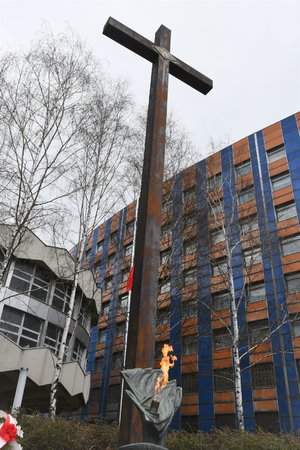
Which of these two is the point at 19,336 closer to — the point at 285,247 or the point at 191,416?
the point at 191,416

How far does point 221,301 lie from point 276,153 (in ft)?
45.6

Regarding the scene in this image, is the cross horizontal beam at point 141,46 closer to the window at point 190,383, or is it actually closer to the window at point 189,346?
the window at point 189,346

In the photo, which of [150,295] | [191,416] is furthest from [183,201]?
[191,416]

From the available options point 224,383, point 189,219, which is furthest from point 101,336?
point 189,219

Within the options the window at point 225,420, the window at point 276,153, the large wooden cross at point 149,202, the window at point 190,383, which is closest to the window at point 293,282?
the window at point 225,420

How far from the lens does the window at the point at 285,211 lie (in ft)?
103

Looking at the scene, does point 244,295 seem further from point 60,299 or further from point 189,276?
point 60,299

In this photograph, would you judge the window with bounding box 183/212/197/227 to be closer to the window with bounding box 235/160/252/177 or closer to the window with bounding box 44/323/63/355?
the window with bounding box 44/323/63/355

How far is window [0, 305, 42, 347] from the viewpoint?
18.1m

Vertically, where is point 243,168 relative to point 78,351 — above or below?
above

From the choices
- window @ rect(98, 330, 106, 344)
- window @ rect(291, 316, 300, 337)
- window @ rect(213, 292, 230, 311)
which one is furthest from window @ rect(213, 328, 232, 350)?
window @ rect(98, 330, 106, 344)

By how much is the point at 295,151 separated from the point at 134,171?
62.8 ft

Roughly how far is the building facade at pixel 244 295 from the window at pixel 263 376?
0.07 m

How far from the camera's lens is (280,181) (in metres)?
33.4
